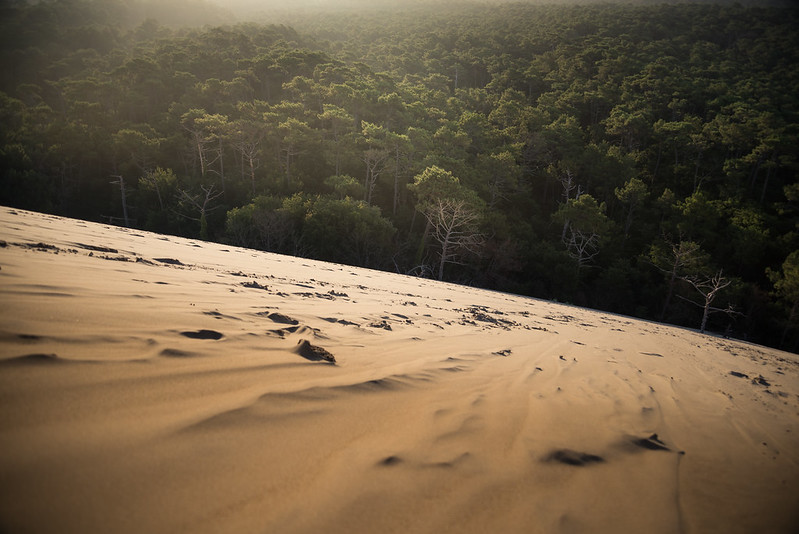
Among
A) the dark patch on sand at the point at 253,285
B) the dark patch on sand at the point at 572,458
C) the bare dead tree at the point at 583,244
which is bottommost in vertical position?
the dark patch on sand at the point at 253,285

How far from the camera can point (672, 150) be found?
120 feet

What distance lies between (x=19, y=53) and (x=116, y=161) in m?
40.7

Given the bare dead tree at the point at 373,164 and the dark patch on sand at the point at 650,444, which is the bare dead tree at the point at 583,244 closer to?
the bare dead tree at the point at 373,164

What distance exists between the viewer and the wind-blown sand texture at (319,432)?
0.95 m

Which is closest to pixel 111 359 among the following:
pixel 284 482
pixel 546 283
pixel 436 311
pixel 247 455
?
pixel 247 455

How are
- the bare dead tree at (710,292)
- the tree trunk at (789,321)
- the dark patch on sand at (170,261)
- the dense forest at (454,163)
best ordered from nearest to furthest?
the dark patch on sand at (170,261) → the bare dead tree at (710,292) → the tree trunk at (789,321) → the dense forest at (454,163)

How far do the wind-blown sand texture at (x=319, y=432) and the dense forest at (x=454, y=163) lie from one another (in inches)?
666

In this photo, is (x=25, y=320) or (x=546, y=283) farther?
(x=546, y=283)

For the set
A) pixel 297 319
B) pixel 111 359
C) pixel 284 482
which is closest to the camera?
pixel 284 482

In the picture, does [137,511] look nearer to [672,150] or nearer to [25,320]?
[25,320]

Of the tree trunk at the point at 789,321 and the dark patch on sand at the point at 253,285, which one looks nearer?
the dark patch on sand at the point at 253,285

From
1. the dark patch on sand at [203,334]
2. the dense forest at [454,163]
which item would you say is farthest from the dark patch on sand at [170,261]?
the dense forest at [454,163]

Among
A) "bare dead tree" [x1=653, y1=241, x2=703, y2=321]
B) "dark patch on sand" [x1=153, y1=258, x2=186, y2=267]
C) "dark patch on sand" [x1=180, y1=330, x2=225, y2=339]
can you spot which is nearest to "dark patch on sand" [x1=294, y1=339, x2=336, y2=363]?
"dark patch on sand" [x1=180, y1=330, x2=225, y2=339]

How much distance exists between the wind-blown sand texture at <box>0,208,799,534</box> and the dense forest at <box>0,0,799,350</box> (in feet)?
55.5
